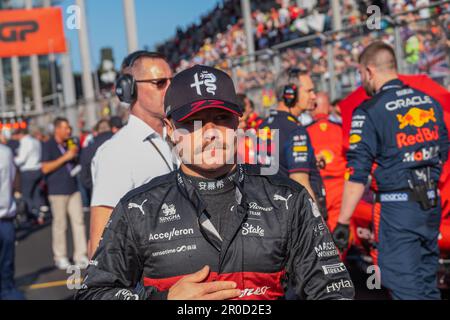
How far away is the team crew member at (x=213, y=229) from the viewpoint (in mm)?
2516

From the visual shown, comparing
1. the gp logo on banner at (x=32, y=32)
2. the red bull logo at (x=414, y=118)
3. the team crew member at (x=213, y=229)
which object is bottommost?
the team crew member at (x=213, y=229)

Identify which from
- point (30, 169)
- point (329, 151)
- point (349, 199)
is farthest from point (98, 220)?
point (30, 169)

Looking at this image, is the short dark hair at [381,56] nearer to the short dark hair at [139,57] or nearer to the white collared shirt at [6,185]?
the short dark hair at [139,57]

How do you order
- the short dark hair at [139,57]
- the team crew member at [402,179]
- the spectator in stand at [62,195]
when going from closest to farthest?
the short dark hair at [139,57] → the team crew member at [402,179] → the spectator in stand at [62,195]

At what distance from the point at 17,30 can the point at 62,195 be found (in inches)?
639

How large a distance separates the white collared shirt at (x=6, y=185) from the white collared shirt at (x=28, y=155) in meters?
8.73

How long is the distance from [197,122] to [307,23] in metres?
15.3

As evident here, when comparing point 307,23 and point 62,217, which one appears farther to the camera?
point 307,23

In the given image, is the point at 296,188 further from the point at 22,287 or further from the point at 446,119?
the point at 22,287

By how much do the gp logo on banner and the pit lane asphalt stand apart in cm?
1016

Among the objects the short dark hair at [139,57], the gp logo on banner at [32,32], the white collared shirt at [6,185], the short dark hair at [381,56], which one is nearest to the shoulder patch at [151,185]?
the short dark hair at [139,57]

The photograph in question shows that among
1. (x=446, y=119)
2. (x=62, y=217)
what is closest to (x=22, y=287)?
(x=62, y=217)

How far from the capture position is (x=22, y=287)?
9258 mm

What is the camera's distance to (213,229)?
2.55m
